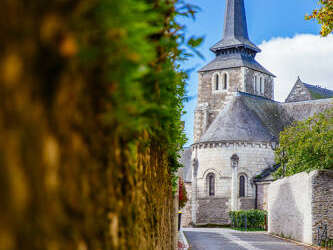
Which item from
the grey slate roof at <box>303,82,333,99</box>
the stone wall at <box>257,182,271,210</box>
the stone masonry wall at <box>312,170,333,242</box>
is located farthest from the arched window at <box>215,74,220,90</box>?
A: the stone masonry wall at <box>312,170,333,242</box>

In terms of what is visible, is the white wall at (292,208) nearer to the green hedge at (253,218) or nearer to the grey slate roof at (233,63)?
the green hedge at (253,218)

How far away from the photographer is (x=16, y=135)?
1.01m

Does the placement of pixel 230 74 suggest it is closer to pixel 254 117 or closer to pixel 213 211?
pixel 254 117

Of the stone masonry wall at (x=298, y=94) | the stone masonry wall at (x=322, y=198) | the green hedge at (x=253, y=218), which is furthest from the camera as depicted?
the stone masonry wall at (x=298, y=94)

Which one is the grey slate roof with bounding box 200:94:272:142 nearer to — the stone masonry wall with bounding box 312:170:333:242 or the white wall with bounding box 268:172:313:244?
the white wall with bounding box 268:172:313:244

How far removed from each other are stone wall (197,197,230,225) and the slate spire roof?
20968 mm

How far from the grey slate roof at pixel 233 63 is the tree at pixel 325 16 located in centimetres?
4751

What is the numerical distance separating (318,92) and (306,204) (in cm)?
4482

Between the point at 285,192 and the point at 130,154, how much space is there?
2199 centimetres

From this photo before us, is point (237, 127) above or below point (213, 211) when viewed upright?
above

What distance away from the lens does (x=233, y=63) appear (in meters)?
59.8

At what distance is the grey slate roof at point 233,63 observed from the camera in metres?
59.6

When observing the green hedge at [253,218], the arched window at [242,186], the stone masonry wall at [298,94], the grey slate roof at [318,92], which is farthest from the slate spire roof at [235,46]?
the green hedge at [253,218]

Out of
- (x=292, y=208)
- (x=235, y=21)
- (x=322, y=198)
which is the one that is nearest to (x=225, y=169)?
(x=292, y=208)
